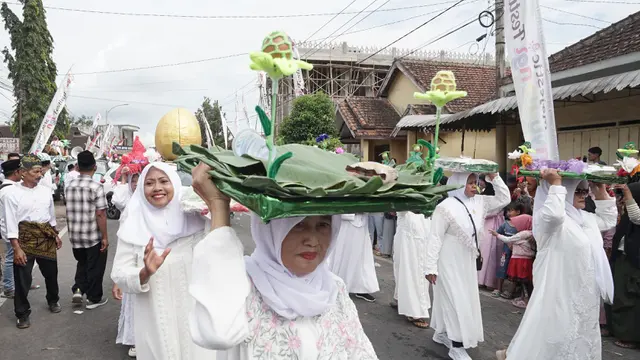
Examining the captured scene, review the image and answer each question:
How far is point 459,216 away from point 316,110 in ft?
43.7

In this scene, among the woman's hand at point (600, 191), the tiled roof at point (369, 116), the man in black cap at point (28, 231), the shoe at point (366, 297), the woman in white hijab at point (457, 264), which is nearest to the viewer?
the woman's hand at point (600, 191)

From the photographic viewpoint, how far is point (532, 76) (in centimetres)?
474

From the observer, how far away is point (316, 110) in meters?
17.6

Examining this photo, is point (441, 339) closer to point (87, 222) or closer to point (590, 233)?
point (590, 233)

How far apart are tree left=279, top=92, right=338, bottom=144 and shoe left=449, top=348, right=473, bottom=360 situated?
13.1 metres

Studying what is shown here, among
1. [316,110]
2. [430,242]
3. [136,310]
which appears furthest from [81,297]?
[316,110]

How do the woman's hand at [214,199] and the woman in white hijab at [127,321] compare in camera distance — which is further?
the woman in white hijab at [127,321]

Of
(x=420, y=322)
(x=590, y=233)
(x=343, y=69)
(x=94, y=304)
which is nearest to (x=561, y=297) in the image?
(x=590, y=233)

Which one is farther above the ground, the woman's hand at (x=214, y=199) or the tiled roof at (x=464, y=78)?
the tiled roof at (x=464, y=78)

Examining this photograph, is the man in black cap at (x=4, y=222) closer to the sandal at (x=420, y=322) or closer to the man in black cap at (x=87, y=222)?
the man in black cap at (x=87, y=222)

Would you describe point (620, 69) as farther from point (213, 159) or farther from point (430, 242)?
point (213, 159)

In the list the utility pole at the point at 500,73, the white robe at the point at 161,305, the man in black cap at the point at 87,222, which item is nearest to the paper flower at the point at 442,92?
the white robe at the point at 161,305

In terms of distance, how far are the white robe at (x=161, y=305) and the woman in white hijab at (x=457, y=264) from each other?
8.20 feet

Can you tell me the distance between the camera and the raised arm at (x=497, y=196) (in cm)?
498
